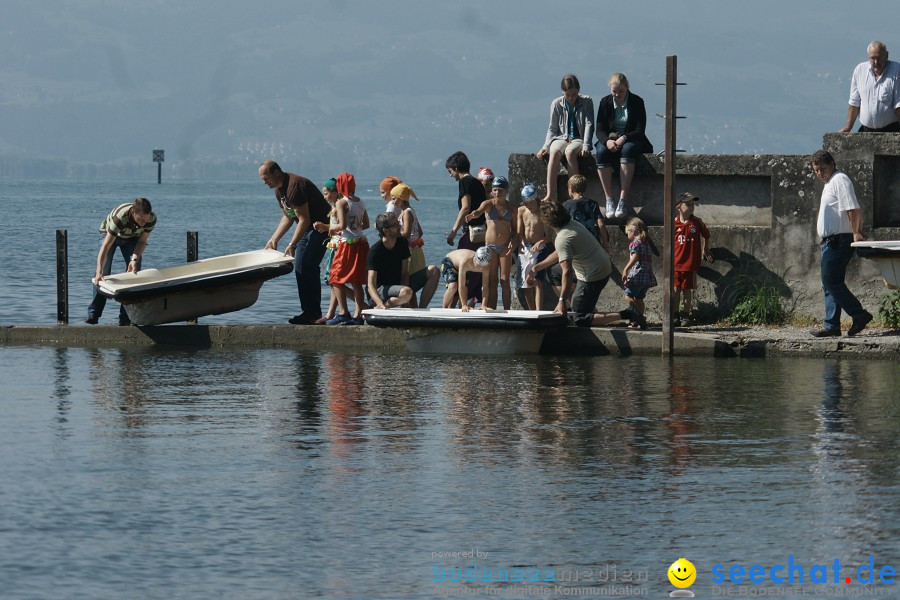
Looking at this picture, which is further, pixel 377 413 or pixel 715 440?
pixel 377 413

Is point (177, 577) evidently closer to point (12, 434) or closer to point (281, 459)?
point (281, 459)

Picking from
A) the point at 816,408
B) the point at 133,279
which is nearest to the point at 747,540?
the point at 816,408

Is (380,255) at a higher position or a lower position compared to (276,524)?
higher

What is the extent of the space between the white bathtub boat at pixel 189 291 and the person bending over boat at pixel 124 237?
0.54 feet

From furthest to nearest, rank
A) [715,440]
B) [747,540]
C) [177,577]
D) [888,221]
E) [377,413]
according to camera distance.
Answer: [888,221] → [377,413] → [715,440] → [747,540] → [177,577]

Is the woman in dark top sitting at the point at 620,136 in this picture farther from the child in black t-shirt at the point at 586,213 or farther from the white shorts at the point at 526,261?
the white shorts at the point at 526,261

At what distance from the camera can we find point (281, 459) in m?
9.31

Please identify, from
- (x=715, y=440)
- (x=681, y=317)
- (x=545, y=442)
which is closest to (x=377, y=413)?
(x=545, y=442)

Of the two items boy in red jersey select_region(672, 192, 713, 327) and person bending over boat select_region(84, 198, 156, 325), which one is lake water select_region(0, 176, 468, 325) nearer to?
person bending over boat select_region(84, 198, 156, 325)

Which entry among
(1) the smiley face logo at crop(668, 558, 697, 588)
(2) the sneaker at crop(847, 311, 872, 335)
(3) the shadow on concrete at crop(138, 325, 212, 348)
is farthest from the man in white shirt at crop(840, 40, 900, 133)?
(1) the smiley face logo at crop(668, 558, 697, 588)

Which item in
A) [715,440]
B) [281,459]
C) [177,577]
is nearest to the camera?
[177,577]

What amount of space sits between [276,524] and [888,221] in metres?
9.16

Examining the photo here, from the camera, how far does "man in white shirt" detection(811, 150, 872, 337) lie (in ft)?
46.2

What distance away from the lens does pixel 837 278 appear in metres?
14.3
